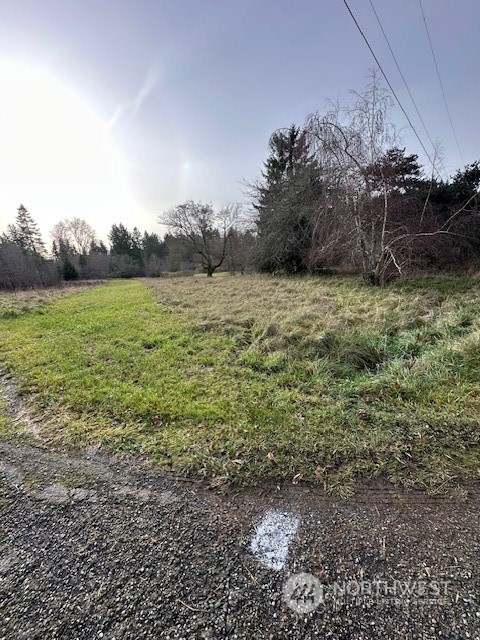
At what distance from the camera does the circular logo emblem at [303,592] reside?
1207mm

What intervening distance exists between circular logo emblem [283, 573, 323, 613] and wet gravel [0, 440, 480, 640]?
0.01 metres

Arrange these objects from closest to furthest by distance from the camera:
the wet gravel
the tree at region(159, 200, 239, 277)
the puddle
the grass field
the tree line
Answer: the wet gravel
the puddle
the grass field
the tree line
the tree at region(159, 200, 239, 277)

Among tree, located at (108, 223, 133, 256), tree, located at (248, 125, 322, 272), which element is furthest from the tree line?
tree, located at (108, 223, 133, 256)

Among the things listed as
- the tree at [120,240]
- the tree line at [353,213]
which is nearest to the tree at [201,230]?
the tree line at [353,213]

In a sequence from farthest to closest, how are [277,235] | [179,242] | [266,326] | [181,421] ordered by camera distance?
1. [179,242]
2. [277,235]
3. [266,326]
4. [181,421]

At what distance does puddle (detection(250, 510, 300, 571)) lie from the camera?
4.59 ft

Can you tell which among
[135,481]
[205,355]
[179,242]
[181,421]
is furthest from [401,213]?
[179,242]

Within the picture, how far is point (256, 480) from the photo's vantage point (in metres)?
1.94

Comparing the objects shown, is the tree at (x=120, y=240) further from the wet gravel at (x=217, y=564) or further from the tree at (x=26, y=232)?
the wet gravel at (x=217, y=564)

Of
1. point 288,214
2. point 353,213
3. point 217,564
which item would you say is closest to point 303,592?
point 217,564

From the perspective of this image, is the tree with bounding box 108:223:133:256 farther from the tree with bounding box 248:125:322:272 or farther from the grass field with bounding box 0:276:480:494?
the grass field with bounding box 0:276:480:494

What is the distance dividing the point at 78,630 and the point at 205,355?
3165mm

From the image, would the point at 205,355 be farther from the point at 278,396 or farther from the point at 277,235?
the point at 277,235

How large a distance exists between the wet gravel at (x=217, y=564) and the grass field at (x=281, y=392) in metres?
0.24
